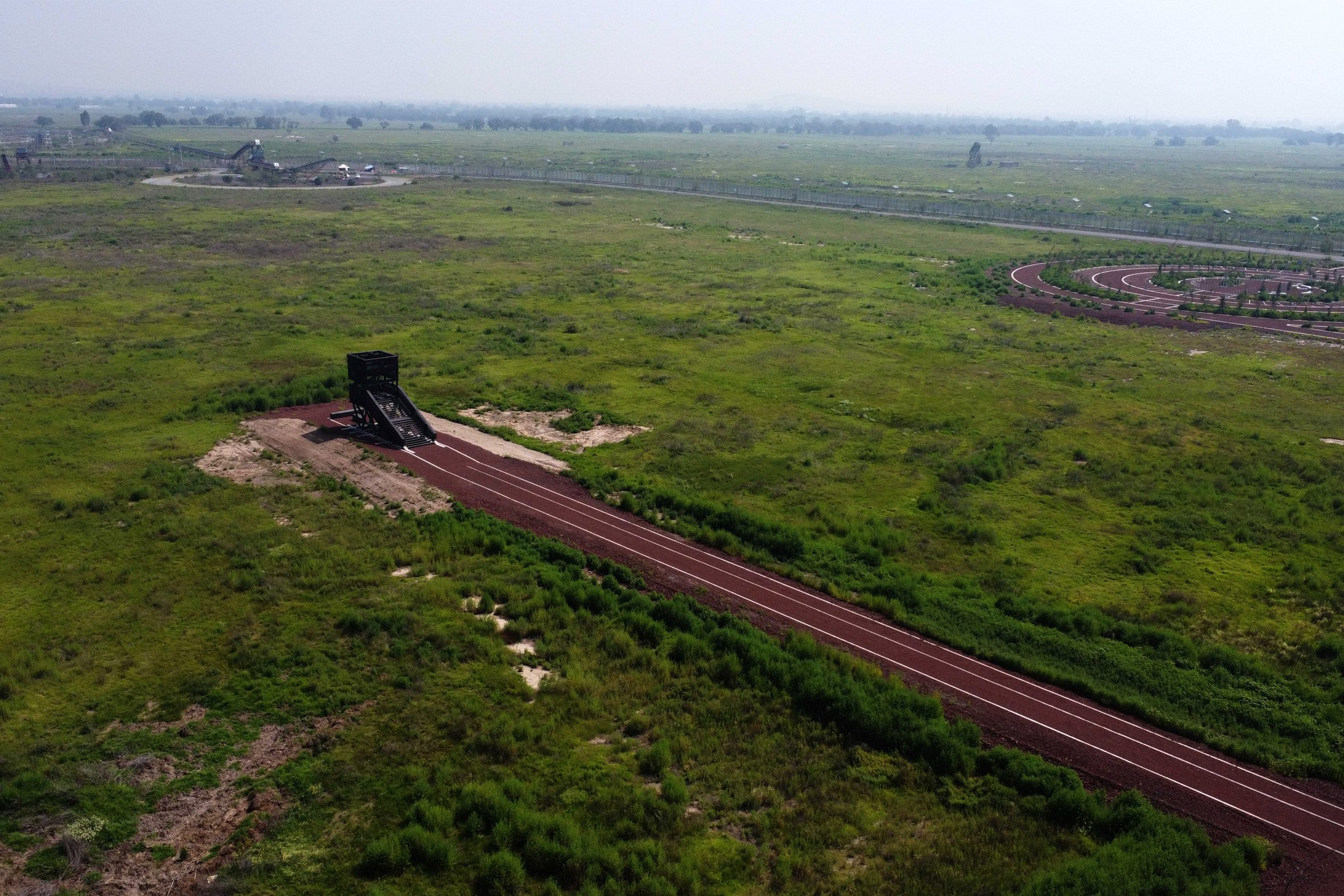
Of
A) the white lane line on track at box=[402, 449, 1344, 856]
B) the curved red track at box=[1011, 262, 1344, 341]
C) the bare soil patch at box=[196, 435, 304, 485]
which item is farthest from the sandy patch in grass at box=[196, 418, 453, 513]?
the curved red track at box=[1011, 262, 1344, 341]

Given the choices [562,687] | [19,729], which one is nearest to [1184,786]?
[562,687]

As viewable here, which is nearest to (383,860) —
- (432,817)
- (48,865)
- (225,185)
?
(432,817)

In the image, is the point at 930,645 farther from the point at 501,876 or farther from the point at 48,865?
the point at 48,865

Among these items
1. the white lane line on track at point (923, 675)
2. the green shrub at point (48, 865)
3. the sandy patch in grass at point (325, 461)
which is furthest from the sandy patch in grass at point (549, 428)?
the green shrub at point (48, 865)

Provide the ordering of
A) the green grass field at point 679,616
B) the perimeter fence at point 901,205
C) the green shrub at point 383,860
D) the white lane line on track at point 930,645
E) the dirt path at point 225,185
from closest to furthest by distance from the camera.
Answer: the green shrub at point 383,860
the green grass field at point 679,616
the white lane line on track at point 930,645
the perimeter fence at point 901,205
the dirt path at point 225,185

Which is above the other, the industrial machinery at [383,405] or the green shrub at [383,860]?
the industrial machinery at [383,405]

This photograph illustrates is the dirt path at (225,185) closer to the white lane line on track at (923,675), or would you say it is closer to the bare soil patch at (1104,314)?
the bare soil patch at (1104,314)

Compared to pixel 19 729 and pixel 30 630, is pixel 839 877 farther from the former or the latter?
pixel 30 630
